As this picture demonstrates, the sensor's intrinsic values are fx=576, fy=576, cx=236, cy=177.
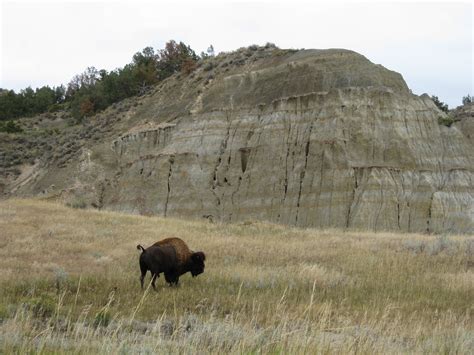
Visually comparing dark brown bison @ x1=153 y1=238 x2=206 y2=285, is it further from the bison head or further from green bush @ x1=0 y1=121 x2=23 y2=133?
green bush @ x1=0 y1=121 x2=23 y2=133

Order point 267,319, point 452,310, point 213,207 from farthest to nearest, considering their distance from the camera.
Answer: point 213,207 < point 452,310 < point 267,319

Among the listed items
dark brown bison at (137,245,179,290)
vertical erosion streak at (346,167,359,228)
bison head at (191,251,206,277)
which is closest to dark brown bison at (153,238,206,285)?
bison head at (191,251,206,277)

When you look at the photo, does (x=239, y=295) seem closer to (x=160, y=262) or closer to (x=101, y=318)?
(x=101, y=318)

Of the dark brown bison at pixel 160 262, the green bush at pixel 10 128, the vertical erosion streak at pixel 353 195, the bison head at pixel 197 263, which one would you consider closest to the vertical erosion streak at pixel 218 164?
the vertical erosion streak at pixel 353 195

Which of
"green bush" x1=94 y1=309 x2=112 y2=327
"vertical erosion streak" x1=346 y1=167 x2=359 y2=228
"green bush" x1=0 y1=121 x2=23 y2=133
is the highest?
"green bush" x1=0 y1=121 x2=23 y2=133

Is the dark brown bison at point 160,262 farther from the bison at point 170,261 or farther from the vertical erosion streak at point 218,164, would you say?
the vertical erosion streak at point 218,164

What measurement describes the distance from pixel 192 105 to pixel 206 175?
8.91 m

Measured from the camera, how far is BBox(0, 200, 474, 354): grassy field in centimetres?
580

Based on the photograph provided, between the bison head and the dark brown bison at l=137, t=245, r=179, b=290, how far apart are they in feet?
1.66

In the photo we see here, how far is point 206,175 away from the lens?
1535 inches

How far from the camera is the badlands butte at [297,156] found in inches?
1304

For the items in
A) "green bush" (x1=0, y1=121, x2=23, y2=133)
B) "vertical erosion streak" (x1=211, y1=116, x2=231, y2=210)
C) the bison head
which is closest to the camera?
the bison head

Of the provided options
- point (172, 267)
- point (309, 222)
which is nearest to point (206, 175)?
point (309, 222)

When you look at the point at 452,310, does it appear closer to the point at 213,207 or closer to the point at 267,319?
the point at 267,319
